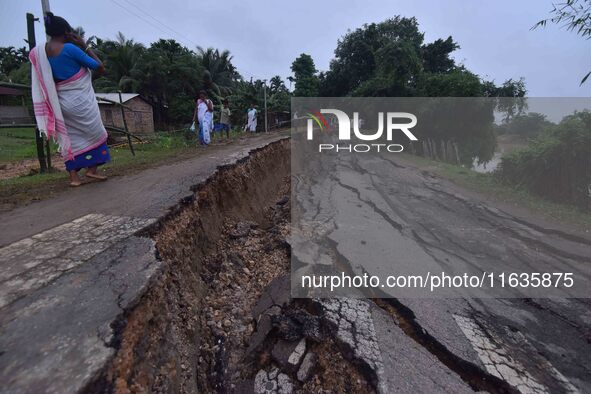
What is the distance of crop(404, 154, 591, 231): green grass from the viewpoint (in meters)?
6.72

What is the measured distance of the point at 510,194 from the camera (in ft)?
27.6

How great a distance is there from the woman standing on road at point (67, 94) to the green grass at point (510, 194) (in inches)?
332

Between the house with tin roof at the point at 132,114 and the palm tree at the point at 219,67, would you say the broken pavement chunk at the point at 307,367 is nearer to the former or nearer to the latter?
the house with tin roof at the point at 132,114

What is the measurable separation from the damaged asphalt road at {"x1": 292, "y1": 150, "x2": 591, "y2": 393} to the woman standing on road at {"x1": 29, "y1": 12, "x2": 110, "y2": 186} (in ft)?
9.08

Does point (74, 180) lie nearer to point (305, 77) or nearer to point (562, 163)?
point (562, 163)

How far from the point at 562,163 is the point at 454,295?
7.23 metres

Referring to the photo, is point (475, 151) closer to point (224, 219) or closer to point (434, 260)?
point (434, 260)

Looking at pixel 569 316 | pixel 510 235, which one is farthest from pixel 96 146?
pixel 510 235

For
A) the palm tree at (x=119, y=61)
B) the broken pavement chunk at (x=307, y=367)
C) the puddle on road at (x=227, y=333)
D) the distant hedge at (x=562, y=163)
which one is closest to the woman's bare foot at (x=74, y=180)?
the puddle on road at (x=227, y=333)

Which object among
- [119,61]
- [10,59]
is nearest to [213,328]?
[119,61]

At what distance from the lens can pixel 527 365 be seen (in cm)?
246

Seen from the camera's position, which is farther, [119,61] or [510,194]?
[119,61]

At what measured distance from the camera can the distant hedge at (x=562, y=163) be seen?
7734 millimetres

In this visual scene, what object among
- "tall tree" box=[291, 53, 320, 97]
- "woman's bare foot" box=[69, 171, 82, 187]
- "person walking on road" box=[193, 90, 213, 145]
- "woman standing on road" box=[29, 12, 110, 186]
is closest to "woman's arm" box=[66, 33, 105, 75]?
"woman standing on road" box=[29, 12, 110, 186]
